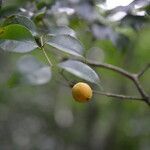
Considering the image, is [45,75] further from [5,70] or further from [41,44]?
[5,70]

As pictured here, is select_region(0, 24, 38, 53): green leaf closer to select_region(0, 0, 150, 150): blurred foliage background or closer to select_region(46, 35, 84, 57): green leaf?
select_region(46, 35, 84, 57): green leaf

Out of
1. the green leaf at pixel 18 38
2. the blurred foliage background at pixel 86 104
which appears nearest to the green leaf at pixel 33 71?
the green leaf at pixel 18 38

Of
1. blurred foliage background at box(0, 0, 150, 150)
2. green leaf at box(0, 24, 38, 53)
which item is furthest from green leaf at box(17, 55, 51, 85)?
blurred foliage background at box(0, 0, 150, 150)

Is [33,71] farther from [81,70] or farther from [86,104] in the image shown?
[86,104]

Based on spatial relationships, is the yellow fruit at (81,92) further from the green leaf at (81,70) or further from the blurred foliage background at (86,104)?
the blurred foliage background at (86,104)

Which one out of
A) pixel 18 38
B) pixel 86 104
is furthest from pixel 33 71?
pixel 86 104

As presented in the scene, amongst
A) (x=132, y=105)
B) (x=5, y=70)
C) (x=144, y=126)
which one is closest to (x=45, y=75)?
(x=144, y=126)
